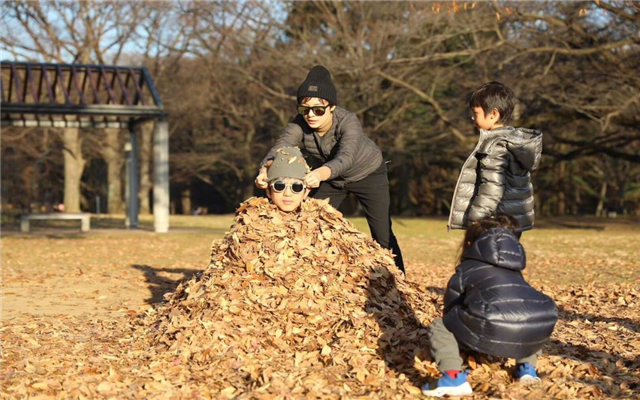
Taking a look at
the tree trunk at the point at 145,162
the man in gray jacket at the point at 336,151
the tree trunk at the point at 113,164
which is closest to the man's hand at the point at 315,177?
the man in gray jacket at the point at 336,151

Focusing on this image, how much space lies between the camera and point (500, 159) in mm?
5879

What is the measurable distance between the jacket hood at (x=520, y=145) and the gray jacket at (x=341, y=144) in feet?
4.44

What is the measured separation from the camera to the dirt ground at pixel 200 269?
5406 millimetres

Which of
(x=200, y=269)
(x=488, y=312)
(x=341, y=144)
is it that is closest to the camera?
(x=488, y=312)

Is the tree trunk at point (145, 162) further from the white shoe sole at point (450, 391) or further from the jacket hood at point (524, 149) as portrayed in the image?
the white shoe sole at point (450, 391)

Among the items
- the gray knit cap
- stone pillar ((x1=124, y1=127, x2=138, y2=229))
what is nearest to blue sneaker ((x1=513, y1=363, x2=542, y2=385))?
the gray knit cap

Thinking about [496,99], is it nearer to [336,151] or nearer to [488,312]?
[336,151]

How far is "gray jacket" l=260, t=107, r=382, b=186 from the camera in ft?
22.7

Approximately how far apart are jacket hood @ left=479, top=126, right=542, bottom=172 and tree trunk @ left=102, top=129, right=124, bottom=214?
112ft

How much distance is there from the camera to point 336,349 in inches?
209

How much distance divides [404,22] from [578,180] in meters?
19.2

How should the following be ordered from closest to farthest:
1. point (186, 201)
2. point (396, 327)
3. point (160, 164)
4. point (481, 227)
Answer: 1. point (481, 227)
2. point (396, 327)
3. point (160, 164)
4. point (186, 201)

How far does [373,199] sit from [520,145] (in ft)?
6.17

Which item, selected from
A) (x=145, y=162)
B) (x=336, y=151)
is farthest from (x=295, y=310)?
(x=145, y=162)
